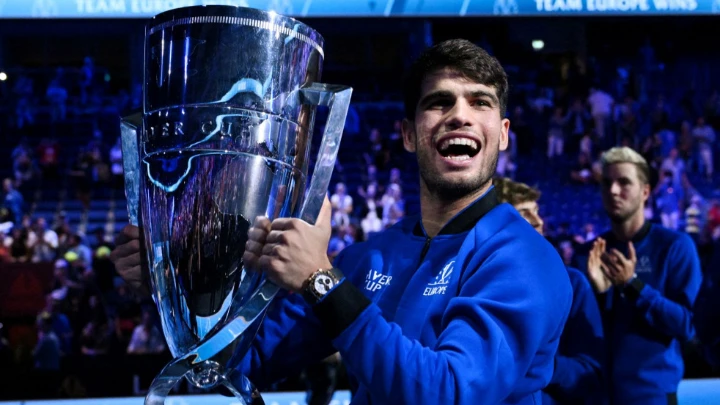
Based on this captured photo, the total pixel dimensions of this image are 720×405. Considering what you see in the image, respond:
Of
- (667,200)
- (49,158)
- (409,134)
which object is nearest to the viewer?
(409,134)

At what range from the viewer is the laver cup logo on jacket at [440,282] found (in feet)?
4.24

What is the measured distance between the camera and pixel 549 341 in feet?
4.37

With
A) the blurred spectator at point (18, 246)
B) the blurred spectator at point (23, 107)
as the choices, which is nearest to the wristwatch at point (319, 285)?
the blurred spectator at point (18, 246)

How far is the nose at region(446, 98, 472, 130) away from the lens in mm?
1315

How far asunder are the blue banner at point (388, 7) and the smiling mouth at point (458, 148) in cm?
375

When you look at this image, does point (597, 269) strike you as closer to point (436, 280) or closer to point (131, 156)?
point (436, 280)

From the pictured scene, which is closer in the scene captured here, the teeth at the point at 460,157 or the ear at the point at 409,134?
the teeth at the point at 460,157

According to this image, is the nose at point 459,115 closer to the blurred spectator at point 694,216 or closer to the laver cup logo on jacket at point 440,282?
the laver cup logo on jacket at point 440,282

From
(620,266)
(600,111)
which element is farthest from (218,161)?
(600,111)

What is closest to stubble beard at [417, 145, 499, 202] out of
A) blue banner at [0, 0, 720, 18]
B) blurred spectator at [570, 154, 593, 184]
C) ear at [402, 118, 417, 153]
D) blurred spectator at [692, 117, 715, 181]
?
ear at [402, 118, 417, 153]

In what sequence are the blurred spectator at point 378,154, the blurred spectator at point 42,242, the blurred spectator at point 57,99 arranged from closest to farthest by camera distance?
the blurred spectator at point 42,242
the blurred spectator at point 378,154
the blurred spectator at point 57,99

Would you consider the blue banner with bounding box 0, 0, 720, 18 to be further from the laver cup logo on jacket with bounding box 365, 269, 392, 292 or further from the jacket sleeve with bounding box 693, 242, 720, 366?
the laver cup logo on jacket with bounding box 365, 269, 392, 292

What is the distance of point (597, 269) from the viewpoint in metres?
3.35

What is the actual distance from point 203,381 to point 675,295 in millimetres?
2620
